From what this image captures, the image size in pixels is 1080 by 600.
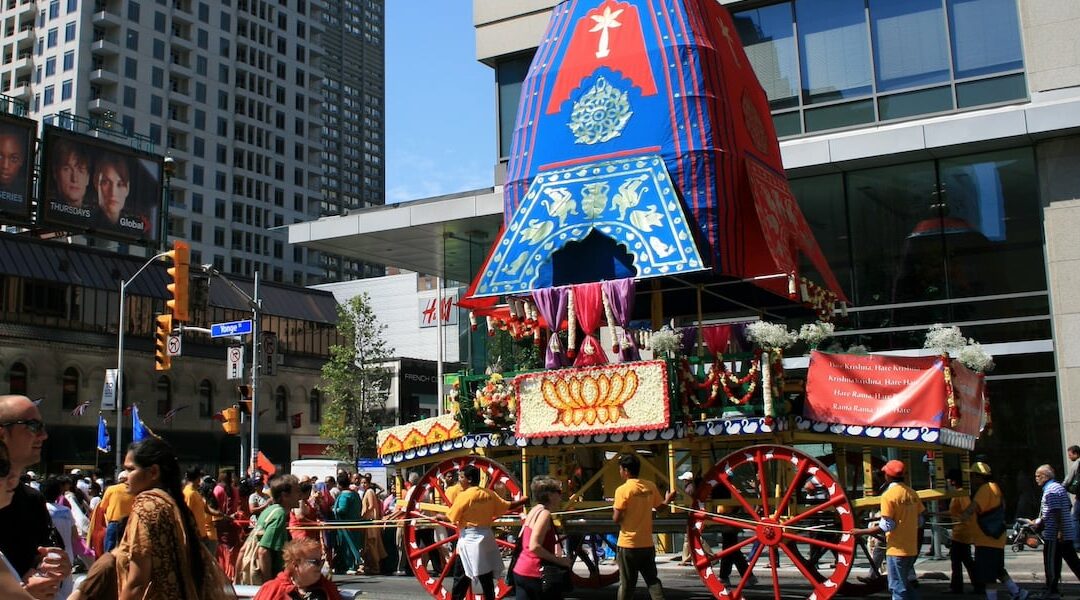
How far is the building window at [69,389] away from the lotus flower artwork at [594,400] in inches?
1865

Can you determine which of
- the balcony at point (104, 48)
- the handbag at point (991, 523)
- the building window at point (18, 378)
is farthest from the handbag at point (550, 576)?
the balcony at point (104, 48)

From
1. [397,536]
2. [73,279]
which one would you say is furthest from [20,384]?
[397,536]

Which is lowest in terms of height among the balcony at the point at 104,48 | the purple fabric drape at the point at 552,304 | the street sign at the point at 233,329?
the purple fabric drape at the point at 552,304

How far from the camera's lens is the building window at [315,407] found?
227 ft

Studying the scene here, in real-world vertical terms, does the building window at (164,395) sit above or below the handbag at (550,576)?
above

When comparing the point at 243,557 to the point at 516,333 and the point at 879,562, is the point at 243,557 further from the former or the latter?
the point at 879,562

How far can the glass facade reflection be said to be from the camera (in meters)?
21.0

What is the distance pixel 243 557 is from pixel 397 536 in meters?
8.03

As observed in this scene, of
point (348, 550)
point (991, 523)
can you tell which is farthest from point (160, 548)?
point (348, 550)

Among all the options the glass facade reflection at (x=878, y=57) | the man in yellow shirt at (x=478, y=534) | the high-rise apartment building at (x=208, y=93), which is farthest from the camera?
the high-rise apartment building at (x=208, y=93)

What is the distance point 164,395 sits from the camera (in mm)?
60031

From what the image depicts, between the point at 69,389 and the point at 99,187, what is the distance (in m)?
10.5

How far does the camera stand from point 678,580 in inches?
664

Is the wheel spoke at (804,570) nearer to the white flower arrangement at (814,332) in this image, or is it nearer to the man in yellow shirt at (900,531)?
the man in yellow shirt at (900,531)
